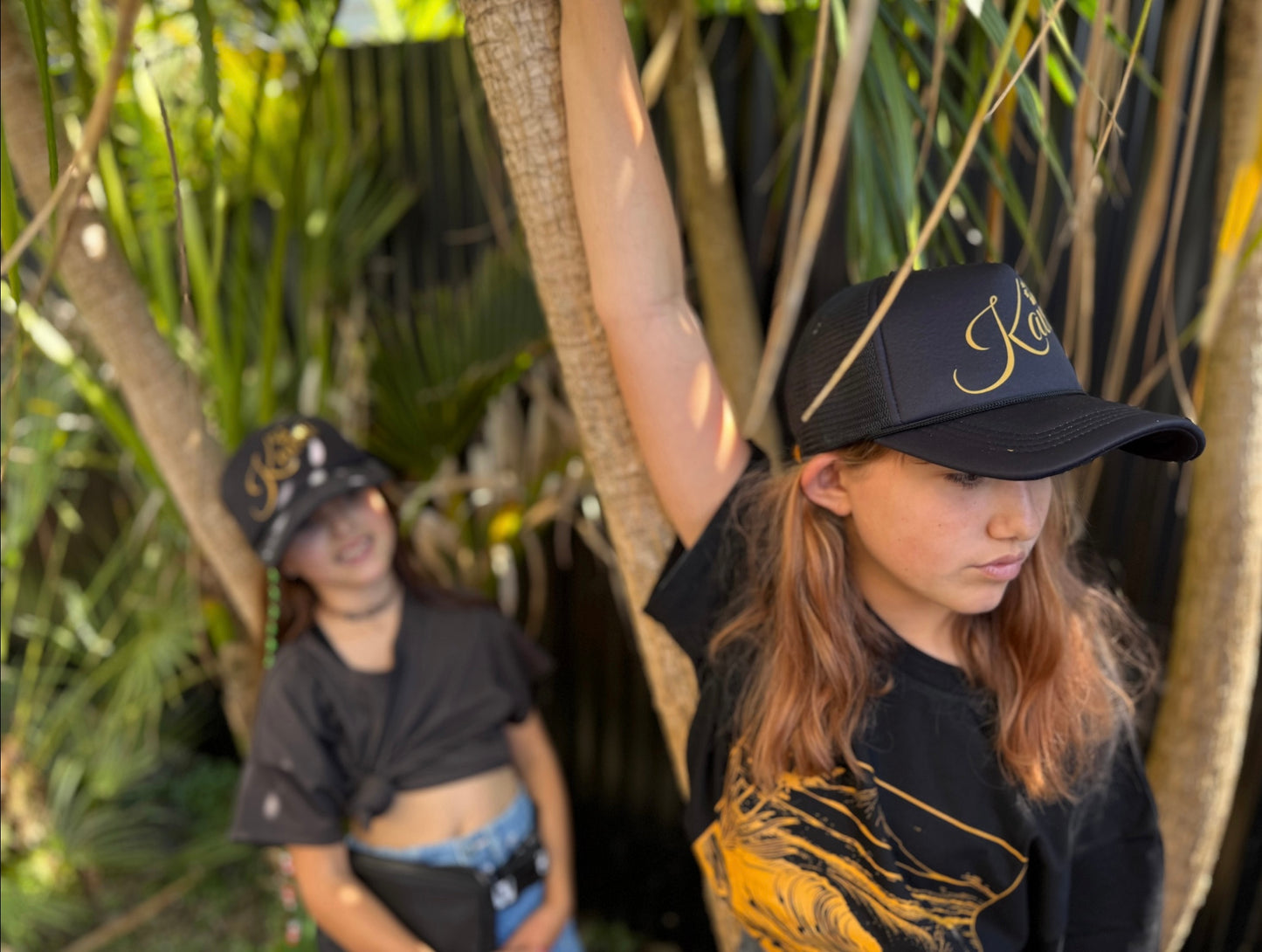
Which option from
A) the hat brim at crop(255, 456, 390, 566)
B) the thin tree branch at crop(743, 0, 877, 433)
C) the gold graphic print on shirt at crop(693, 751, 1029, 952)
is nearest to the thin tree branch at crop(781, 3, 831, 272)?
the thin tree branch at crop(743, 0, 877, 433)

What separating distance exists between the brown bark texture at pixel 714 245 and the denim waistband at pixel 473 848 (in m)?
0.74

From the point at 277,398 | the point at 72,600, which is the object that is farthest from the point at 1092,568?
the point at 72,600

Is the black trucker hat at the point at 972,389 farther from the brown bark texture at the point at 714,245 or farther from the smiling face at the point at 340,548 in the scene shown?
the smiling face at the point at 340,548

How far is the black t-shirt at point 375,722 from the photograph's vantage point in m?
1.23

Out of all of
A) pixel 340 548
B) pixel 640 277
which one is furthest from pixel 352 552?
pixel 640 277

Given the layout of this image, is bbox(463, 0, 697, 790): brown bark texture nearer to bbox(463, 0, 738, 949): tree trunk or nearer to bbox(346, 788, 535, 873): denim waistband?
bbox(463, 0, 738, 949): tree trunk

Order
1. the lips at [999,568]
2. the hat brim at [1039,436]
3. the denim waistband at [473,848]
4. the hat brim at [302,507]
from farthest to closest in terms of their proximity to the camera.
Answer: the denim waistband at [473,848] → the hat brim at [302,507] → the lips at [999,568] → the hat brim at [1039,436]

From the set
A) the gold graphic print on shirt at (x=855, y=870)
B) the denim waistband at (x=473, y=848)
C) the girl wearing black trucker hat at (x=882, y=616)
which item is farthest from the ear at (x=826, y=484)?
the denim waistband at (x=473, y=848)

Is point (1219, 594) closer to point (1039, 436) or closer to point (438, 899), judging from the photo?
point (1039, 436)

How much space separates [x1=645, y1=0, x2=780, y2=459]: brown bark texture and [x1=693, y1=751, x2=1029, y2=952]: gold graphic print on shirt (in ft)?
2.21

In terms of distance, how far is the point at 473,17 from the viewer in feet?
2.59

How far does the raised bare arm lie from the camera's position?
2.62ft

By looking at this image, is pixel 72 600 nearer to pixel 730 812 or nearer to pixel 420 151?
pixel 420 151

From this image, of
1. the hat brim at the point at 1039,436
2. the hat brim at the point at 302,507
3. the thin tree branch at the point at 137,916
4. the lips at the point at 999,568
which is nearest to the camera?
the hat brim at the point at 1039,436
